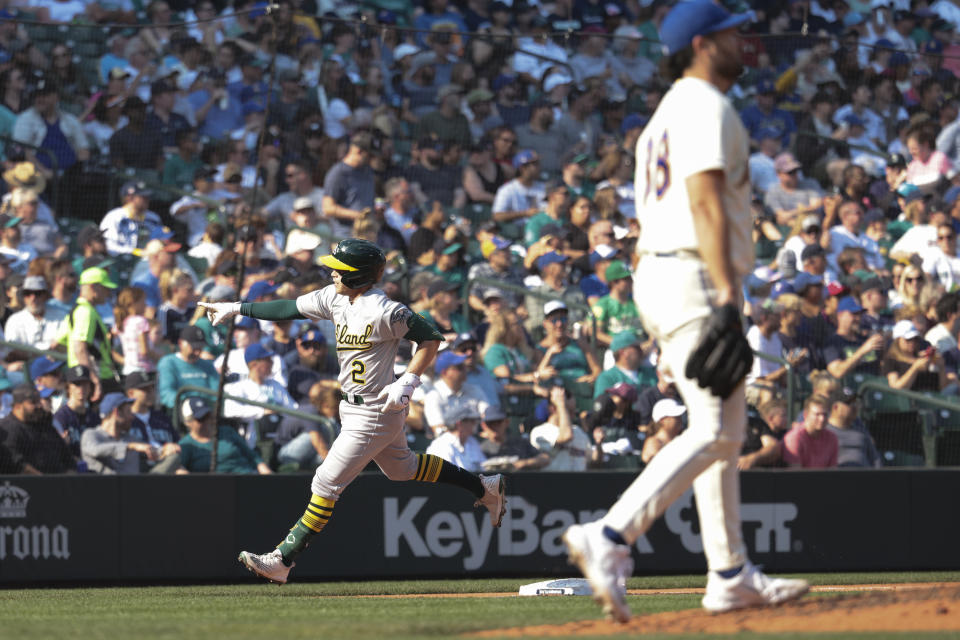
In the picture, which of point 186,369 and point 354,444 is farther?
point 186,369

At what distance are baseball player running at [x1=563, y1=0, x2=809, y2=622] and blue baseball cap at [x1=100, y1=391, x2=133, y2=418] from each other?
5975mm

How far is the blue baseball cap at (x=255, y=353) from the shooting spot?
417 inches

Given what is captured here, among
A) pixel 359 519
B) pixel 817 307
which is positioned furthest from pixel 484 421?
pixel 817 307

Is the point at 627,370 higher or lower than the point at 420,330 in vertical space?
lower

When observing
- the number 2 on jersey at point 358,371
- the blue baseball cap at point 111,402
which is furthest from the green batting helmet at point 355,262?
the blue baseball cap at point 111,402

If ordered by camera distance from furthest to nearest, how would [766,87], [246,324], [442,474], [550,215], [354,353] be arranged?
[766,87]
[550,215]
[246,324]
[442,474]
[354,353]

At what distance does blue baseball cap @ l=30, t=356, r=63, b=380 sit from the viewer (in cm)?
1044

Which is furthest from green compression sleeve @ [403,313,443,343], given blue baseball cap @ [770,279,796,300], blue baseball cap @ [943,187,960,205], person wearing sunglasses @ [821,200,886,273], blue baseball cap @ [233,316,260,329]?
blue baseball cap @ [943,187,960,205]

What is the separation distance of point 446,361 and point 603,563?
5.97 metres

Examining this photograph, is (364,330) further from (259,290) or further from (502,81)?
(502,81)

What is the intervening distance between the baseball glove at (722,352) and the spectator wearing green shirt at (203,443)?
617 centimetres

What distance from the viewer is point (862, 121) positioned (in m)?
14.2

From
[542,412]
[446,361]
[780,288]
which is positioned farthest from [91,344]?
[780,288]

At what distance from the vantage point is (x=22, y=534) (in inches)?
384
